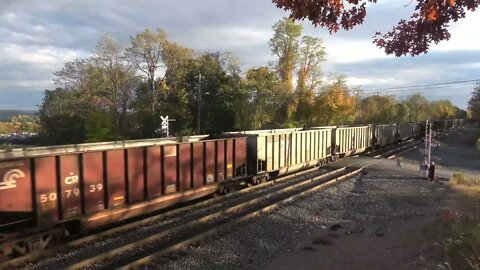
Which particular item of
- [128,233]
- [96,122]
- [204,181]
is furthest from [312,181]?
[96,122]

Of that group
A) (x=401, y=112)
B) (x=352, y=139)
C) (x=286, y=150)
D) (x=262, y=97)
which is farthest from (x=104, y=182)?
(x=401, y=112)

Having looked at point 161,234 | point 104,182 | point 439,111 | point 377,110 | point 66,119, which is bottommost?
point 161,234

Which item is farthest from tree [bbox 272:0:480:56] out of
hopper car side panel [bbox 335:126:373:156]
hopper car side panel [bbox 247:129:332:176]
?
hopper car side panel [bbox 335:126:373:156]

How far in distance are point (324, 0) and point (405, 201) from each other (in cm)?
1342

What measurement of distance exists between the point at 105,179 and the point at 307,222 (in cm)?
604

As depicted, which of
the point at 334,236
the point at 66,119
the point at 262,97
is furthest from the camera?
the point at 66,119

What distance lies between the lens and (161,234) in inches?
426

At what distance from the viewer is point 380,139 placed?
43281 millimetres

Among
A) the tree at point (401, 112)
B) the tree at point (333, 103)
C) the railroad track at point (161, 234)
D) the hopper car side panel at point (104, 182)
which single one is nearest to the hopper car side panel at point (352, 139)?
the railroad track at point (161, 234)

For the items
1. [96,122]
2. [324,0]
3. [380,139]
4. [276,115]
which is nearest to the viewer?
[324,0]

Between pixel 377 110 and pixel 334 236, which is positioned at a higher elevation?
pixel 377 110

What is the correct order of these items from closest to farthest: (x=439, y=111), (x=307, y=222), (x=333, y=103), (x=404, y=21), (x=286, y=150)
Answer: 1. (x=404, y=21)
2. (x=307, y=222)
3. (x=286, y=150)
4. (x=333, y=103)
5. (x=439, y=111)

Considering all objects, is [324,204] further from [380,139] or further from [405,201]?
[380,139]

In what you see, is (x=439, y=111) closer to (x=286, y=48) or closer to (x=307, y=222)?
(x=286, y=48)
